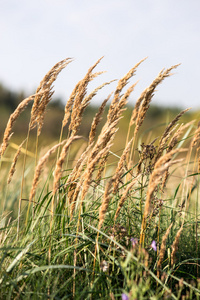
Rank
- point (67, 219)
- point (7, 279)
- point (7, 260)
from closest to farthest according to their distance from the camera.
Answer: point (7, 279) → point (7, 260) → point (67, 219)

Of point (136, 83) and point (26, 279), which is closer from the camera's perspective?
point (26, 279)

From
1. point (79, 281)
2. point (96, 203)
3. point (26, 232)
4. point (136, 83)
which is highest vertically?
point (136, 83)

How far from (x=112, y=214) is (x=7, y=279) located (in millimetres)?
896

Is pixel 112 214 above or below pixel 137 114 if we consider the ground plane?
below

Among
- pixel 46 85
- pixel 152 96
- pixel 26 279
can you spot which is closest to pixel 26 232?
pixel 26 279

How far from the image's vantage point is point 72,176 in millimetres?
2375

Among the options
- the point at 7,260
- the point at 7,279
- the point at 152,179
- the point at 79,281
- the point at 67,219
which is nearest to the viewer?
the point at 152,179

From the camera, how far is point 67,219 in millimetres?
2436

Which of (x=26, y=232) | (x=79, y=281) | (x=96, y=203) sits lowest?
(x=79, y=281)

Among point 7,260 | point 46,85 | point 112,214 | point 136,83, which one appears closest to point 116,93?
point 136,83

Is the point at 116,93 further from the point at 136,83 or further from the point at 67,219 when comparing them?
the point at 67,219

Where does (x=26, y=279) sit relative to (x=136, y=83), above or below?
below

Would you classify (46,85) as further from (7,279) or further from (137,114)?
(7,279)

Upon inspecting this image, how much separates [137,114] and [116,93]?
0.64 ft
